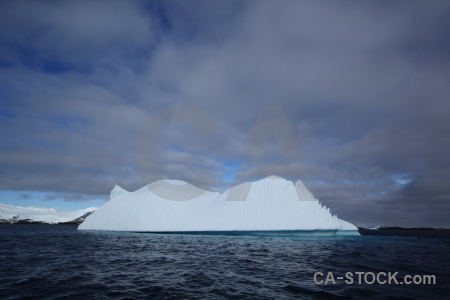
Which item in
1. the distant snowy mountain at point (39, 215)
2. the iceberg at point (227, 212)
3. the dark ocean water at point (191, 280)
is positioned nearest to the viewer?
the dark ocean water at point (191, 280)

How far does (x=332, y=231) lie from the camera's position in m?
35.7

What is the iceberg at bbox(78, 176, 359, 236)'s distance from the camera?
3444 centimetres

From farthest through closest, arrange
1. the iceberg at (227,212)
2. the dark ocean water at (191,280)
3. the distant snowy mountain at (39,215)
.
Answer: the distant snowy mountain at (39,215) → the iceberg at (227,212) → the dark ocean water at (191,280)

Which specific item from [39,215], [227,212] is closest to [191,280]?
[227,212]

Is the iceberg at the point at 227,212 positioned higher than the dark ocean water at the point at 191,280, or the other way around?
the iceberg at the point at 227,212

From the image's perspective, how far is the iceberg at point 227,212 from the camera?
3444 centimetres

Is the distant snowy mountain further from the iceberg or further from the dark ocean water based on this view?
the dark ocean water

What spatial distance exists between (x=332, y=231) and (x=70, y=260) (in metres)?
32.0

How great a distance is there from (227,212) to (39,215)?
559 feet

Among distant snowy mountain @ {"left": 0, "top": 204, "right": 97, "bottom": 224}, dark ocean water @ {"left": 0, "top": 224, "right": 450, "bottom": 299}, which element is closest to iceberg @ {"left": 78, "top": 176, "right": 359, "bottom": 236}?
dark ocean water @ {"left": 0, "top": 224, "right": 450, "bottom": 299}

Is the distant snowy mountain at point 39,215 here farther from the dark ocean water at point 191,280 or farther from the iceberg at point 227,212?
the dark ocean water at point 191,280

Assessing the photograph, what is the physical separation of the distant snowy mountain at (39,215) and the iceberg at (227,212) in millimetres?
116483

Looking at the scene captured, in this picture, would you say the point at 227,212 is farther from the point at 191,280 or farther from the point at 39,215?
the point at 39,215

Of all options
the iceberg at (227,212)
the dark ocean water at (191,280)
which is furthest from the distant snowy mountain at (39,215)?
the dark ocean water at (191,280)
